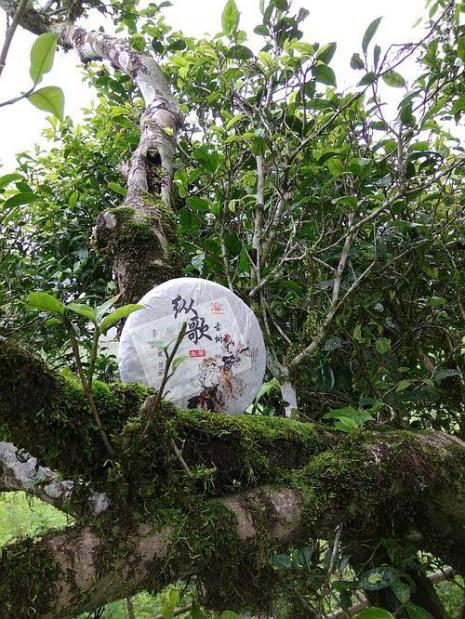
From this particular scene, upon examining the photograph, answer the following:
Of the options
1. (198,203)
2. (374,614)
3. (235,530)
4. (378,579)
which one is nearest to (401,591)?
(378,579)

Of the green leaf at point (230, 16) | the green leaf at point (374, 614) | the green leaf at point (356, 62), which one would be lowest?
the green leaf at point (374, 614)

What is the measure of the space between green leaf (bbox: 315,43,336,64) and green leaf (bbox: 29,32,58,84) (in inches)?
42.9

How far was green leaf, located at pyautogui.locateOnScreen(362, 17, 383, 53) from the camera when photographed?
4.22 ft

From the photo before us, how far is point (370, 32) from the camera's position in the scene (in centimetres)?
131

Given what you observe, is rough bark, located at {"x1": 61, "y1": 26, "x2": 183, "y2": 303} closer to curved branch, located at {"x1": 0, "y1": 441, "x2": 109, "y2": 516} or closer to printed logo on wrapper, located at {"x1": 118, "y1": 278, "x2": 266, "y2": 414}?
printed logo on wrapper, located at {"x1": 118, "y1": 278, "x2": 266, "y2": 414}

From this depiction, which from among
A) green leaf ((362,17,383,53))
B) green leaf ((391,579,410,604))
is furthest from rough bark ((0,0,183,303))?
green leaf ((391,579,410,604))

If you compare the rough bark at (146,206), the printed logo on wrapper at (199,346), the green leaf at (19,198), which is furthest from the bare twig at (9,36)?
the rough bark at (146,206)

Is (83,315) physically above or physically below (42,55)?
below

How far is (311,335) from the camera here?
4.40ft

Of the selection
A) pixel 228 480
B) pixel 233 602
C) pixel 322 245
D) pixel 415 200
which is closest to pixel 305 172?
pixel 322 245

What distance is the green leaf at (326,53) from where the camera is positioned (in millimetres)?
1383

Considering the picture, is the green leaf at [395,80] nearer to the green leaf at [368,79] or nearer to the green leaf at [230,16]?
the green leaf at [368,79]

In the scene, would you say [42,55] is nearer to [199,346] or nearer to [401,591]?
[199,346]

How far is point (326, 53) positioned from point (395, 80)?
0.82ft
